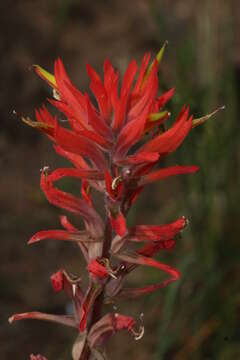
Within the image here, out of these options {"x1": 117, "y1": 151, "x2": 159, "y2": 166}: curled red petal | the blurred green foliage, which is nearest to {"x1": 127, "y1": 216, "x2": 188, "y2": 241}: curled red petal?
{"x1": 117, "y1": 151, "x2": 159, "y2": 166}: curled red petal

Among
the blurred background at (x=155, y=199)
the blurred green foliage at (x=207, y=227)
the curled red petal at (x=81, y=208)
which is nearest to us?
the curled red petal at (x=81, y=208)

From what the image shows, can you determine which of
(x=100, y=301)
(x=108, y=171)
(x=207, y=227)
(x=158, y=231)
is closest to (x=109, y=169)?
(x=108, y=171)

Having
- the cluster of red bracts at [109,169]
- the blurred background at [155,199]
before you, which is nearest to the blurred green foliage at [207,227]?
the blurred background at [155,199]

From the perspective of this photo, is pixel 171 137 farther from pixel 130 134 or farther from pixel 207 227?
pixel 207 227

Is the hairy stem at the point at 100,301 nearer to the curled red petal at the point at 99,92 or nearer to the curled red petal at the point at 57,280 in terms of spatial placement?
the curled red petal at the point at 57,280

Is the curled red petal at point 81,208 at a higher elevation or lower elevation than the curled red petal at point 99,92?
lower

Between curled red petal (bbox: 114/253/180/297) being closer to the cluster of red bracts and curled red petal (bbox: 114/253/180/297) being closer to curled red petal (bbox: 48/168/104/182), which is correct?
the cluster of red bracts

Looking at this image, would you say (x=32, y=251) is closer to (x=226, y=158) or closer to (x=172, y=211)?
(x=172, y=211)

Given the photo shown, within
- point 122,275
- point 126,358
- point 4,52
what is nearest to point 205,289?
point 126,358
